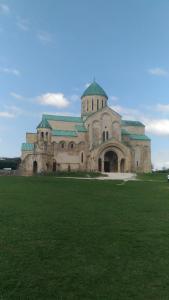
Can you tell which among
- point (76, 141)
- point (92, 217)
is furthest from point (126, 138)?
point (92, 217)

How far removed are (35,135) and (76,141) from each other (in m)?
7.46

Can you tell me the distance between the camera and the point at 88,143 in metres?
58.2

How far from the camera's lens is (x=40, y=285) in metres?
5.93

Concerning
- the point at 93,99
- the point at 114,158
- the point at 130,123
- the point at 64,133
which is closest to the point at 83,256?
the point at 114,158

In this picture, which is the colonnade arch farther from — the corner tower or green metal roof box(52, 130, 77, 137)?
the corner tower

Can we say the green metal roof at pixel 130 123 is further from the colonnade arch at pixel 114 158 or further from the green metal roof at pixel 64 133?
the green metal roof at pixel 64 133

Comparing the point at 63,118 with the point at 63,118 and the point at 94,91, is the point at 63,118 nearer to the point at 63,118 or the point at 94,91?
the point at 63,118

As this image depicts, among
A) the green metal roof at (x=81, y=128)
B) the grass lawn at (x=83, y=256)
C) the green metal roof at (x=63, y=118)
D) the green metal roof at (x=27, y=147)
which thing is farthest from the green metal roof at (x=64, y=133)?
the grass lawn at (x=83, y=256)

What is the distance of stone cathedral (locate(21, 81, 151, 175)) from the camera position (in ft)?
180

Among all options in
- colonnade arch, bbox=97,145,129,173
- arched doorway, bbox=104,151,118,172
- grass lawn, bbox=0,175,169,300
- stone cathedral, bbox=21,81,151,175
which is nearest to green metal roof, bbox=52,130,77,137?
stone cathedral, bbox=21,81,151,175

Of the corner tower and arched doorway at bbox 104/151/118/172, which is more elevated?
the corner tower

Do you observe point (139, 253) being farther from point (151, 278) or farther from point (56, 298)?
point (56, 298)

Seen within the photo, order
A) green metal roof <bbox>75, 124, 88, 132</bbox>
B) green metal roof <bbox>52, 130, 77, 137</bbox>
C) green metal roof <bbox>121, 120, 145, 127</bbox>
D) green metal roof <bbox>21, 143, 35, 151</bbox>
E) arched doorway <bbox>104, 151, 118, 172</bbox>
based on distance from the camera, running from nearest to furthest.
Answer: green metal roof <bbox>21, 143, 35, 151</bbox> < green metal roof <bbox>52, 130, 77, 137</bbox> < arched doorway <bbox>104, 151, 118, 172</bbox> < green metal roof <bbox>75, 124, 88, 132</bbox> < green metal roof <bbox>121, 120, 145, 127</bbox>

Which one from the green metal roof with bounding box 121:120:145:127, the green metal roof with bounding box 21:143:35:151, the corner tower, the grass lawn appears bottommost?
the grass lawn
